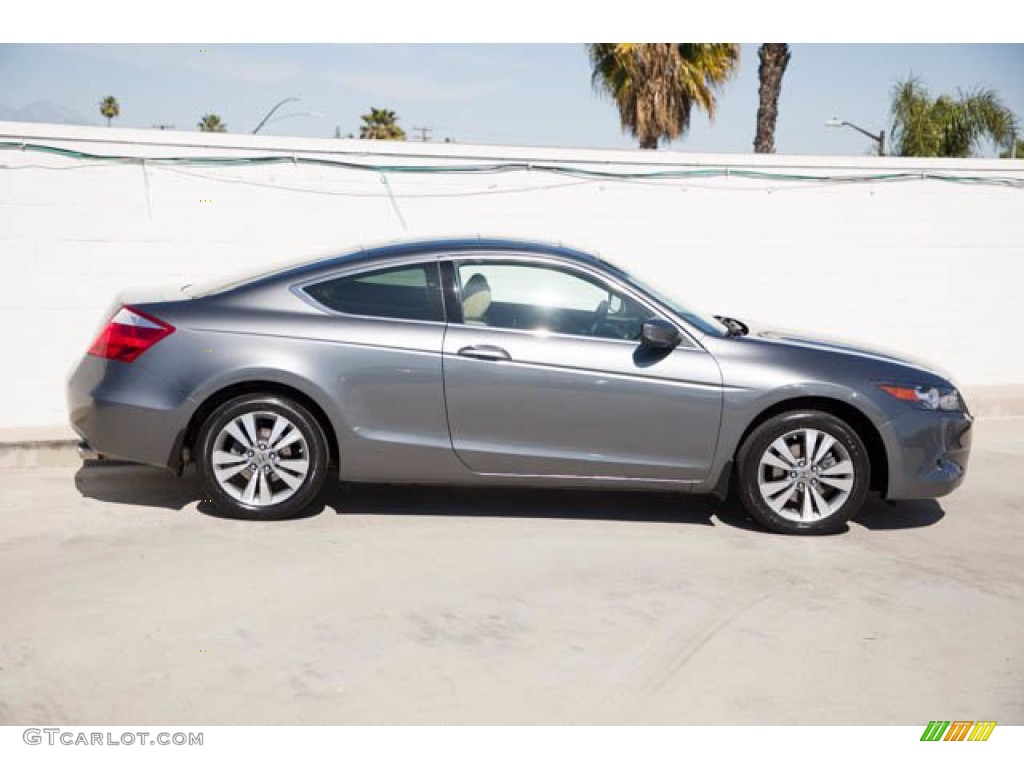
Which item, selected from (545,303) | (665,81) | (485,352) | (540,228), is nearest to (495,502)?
(485,352)

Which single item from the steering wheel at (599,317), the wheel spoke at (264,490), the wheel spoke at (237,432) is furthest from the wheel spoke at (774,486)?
the wheel spoke at (237,432)

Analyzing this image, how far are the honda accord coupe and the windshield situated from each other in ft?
0.12

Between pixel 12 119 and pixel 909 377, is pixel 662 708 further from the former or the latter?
pixel 12 119

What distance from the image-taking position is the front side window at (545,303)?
21.2ft

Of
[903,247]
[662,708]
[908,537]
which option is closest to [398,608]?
[662,708]

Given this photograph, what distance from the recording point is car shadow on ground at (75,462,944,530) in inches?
269

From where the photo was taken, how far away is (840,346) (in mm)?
6719

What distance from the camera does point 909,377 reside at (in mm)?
6547

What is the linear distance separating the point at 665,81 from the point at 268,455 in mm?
19754

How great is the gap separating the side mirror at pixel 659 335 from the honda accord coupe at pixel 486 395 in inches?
0.5

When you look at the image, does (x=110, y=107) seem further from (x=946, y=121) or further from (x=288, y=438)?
(x=288, y=438)

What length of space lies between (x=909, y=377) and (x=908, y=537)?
880 mm

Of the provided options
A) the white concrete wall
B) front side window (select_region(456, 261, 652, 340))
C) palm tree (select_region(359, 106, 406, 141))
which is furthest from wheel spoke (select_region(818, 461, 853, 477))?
palm tree (select_region(359, 106, 406, 141))

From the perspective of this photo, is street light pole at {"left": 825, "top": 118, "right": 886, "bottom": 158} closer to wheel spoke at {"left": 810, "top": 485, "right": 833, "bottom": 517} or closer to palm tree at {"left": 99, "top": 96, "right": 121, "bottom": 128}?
wheel spoke at {"left": 810, "top": 485, "right": 833, "bottom": 517}
